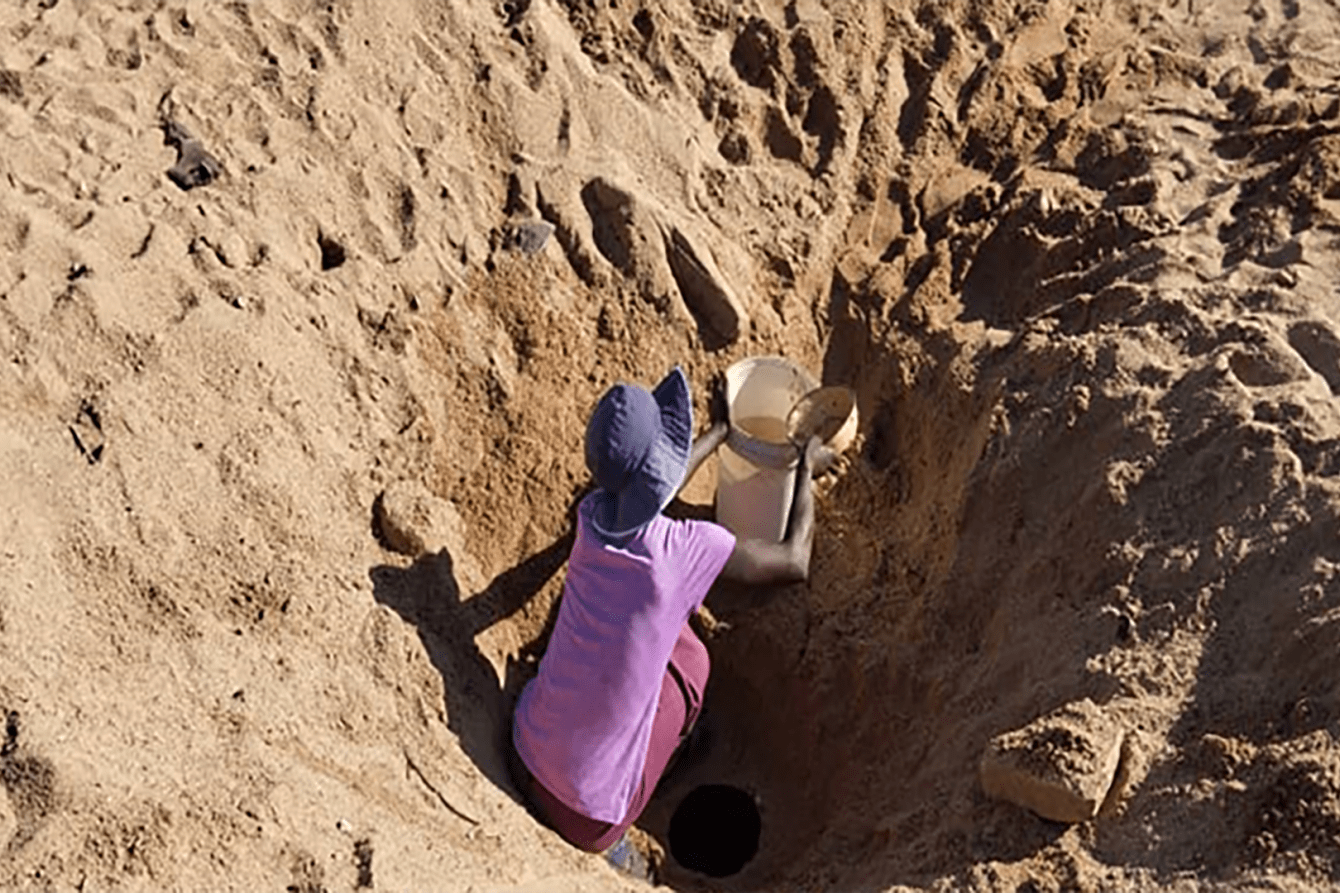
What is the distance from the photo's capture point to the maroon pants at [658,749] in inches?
143

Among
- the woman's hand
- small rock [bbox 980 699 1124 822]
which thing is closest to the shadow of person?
the woman's hand

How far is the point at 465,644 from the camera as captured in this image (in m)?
3.92

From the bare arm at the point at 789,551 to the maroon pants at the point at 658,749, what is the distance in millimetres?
237

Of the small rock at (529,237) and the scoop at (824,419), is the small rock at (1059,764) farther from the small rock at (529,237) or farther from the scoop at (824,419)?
the small rock at (529,237)

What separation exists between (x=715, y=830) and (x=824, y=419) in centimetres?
124

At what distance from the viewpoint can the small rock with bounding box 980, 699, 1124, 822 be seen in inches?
122

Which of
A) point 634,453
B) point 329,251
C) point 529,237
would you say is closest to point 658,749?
point 634,453

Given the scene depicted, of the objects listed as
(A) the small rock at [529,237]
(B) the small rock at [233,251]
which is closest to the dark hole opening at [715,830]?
(A) the small rock at [529,237]

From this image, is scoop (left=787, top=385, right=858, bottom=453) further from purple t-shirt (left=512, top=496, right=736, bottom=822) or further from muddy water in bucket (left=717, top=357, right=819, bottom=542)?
purple t-shirt (left=512, top=496, right=736, bottom=822)

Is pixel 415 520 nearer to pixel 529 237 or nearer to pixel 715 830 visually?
pixel 529 237

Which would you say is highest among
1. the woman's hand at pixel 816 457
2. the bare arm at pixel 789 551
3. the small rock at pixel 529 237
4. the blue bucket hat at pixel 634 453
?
the blue bucket hat at pixel 634 453

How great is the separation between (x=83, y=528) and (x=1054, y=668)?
234 centimetres

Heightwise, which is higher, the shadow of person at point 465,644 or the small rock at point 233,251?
the small rock at point 233,251

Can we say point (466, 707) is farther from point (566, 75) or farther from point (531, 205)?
point (566, 75)
